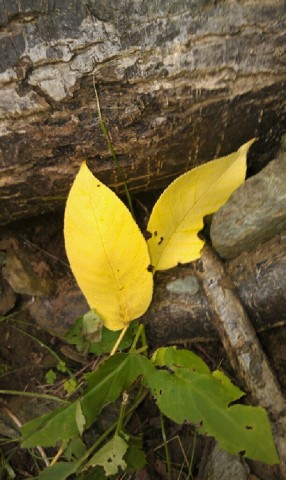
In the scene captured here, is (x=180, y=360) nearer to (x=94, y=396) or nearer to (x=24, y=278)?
(x=94, y=396)

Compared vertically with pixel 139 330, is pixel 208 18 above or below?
above

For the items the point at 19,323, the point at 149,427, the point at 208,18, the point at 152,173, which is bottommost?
the point at 149,427

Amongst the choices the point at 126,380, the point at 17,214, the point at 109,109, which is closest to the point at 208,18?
the point at 109,109

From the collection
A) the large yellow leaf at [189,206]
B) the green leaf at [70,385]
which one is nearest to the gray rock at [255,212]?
the large yellow leaf at [189,206]

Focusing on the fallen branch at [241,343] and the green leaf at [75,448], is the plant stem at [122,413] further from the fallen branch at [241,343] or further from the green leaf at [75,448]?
the fallen branch at [241,343]

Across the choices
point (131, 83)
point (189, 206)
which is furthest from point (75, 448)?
Result: point (131, 83)

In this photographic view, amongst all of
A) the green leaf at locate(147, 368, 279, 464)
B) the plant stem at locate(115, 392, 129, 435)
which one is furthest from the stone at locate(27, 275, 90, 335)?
the green leaf at locate(147, 368, 279, 464)

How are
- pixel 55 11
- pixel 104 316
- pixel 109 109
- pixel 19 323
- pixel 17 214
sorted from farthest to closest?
pixel 19 323 → pixel 17 214 → pixel 104 316 → pixel 109 109 → pixel 55 11

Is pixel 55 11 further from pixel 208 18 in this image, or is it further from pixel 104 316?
pixel 104 316
